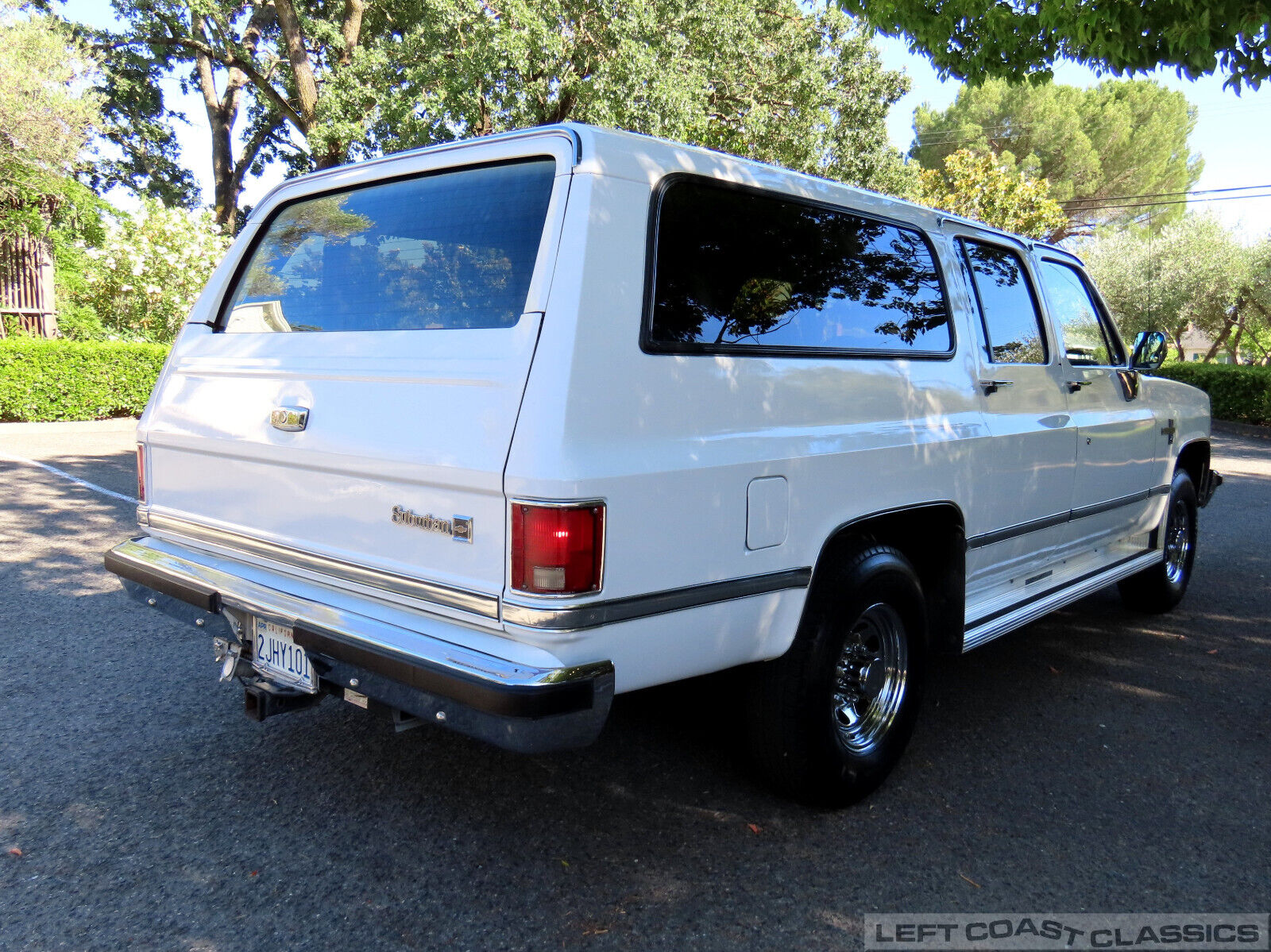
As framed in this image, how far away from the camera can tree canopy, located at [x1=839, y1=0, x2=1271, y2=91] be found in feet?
18.2

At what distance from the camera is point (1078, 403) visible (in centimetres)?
454

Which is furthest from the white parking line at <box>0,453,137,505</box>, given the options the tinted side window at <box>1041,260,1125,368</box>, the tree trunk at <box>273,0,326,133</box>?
the tree trunk at <box>273,0,326,133</box>

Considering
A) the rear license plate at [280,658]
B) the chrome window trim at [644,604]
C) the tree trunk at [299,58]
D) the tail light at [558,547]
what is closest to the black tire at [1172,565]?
the chrome window trim at [644,604]

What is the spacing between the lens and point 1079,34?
5973 mm

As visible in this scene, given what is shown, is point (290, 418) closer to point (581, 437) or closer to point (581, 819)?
point (581, 437)

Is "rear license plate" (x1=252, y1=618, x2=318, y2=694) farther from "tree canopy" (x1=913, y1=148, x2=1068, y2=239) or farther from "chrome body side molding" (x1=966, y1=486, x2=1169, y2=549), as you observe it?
"tree canopy" (x1=913, y1=148, x2=1068, y2=239)

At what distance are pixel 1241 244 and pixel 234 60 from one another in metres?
29.1

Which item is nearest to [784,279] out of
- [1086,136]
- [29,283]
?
[29,283]

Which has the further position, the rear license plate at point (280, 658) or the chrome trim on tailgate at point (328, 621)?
the rear license plate at point (280, 658)

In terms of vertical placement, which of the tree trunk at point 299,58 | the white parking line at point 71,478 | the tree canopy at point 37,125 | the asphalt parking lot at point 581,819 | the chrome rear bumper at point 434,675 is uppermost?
the tree trunk at point 299,58

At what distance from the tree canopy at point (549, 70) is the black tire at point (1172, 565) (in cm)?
967

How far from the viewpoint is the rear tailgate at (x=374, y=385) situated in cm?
255

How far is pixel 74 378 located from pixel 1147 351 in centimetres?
1453

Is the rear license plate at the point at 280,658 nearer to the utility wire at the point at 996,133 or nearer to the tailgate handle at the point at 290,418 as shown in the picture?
the tailgate handle at the point at 290,418
